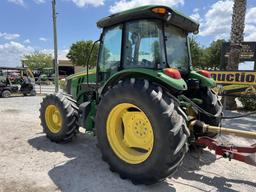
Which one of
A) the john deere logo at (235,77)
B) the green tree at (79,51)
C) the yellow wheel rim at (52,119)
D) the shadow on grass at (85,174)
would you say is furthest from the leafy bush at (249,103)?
the green tree at (79,51)

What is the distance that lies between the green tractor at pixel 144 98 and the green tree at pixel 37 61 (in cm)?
4649

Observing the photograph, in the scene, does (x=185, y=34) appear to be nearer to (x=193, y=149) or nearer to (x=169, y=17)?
(x=169, y=17)

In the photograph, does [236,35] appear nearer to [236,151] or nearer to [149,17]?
[149,17]

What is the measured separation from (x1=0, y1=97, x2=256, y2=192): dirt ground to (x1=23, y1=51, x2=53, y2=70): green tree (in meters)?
46.0

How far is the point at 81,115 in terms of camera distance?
481 centimetres

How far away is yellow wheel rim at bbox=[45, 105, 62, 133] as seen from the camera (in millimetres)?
5301

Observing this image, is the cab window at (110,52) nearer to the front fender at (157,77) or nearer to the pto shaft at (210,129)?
the front fender at (157,77)

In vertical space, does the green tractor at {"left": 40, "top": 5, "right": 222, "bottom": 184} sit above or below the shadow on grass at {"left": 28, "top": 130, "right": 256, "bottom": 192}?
above

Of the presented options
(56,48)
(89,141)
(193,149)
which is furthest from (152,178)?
(56,48)

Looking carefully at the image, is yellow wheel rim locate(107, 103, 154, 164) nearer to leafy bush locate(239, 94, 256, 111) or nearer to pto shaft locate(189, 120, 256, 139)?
pto shaft locate(189, 120, 256, 139)

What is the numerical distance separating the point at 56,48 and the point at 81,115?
1030 cm

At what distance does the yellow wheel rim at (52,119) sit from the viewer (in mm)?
5301

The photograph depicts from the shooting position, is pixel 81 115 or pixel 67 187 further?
pixel 81 115

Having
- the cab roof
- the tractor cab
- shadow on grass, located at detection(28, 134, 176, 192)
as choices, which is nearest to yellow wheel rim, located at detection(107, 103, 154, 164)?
shadow on grass, located at detection(28, 134, 176, 192)
